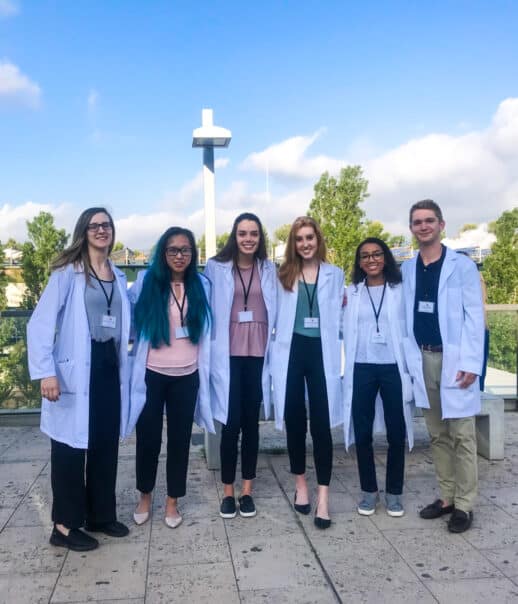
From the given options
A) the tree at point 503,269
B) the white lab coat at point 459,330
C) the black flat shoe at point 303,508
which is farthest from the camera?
the tree at point 503,269

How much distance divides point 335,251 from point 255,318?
62.0 feet

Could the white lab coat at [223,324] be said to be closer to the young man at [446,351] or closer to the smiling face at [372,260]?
the smiling face at [372,260]

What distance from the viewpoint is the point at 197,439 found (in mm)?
5312

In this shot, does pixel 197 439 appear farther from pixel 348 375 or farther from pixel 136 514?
pixel 348 375

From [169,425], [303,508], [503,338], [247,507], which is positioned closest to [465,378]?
[303,508]

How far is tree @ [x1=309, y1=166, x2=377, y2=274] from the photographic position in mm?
21984

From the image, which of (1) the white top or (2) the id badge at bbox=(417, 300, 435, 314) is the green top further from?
(2) the id badge at bbox=(417, 300, 435, 314)

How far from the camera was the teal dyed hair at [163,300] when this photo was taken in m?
3.23

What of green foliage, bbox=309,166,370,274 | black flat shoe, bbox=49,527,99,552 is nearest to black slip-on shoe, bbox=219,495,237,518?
black flat shoe, bbox=49,527,99,552

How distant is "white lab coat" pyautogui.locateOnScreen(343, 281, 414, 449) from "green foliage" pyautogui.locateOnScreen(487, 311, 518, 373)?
3.40 meters

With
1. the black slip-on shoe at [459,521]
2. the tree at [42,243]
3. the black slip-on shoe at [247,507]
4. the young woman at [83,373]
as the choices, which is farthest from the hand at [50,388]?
the tree at [42,243]

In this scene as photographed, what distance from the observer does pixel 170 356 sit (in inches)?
129

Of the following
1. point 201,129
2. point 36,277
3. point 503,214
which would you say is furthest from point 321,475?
point 36,277

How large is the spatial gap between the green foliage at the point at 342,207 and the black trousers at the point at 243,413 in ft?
61.5
